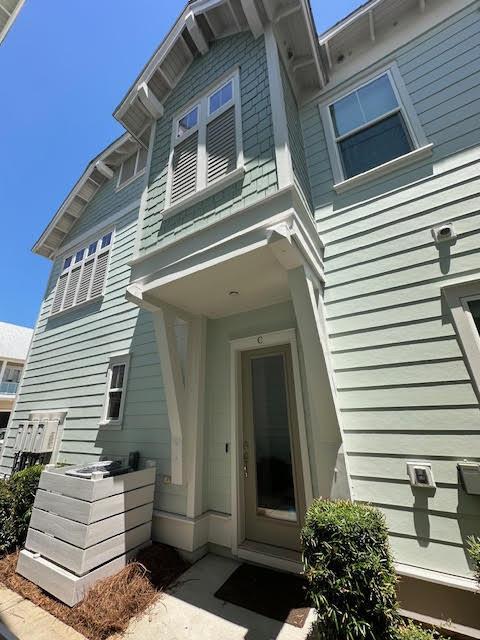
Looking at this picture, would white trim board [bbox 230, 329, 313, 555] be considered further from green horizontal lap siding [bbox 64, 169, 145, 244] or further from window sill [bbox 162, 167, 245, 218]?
green horizontal lap siding [bbox 64, 169, 145, 244]

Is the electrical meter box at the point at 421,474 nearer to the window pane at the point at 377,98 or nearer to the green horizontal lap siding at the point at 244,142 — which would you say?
the green horizontal lap siding at the point at 244,142

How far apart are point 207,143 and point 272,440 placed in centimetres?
400

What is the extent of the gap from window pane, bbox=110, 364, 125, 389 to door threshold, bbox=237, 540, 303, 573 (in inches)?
127

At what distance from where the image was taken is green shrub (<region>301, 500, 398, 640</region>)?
1.64m

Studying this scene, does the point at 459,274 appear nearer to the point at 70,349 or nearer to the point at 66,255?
the point at 70,349

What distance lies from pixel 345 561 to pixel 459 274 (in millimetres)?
2494

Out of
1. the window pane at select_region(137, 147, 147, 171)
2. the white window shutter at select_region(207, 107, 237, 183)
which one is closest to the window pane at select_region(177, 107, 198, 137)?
the white window shutter at select_region(207, 107, 237, 183)

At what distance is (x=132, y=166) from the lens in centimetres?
689

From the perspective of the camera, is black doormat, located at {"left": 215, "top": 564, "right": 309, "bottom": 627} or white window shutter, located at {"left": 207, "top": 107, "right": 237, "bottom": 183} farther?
white window shutter, located at {"left": 207, "top": 107, "right": 237, "bottom": 183}

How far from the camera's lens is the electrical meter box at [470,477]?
6.42 feet

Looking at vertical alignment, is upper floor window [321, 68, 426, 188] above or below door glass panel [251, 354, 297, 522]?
above

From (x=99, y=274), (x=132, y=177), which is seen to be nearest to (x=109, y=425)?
(x=99, y=274)

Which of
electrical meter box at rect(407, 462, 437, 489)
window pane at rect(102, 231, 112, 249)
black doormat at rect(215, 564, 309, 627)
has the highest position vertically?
window pane at rect(102, 231, 112, 249)

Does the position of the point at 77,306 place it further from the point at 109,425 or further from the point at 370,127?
the point at 370,127
